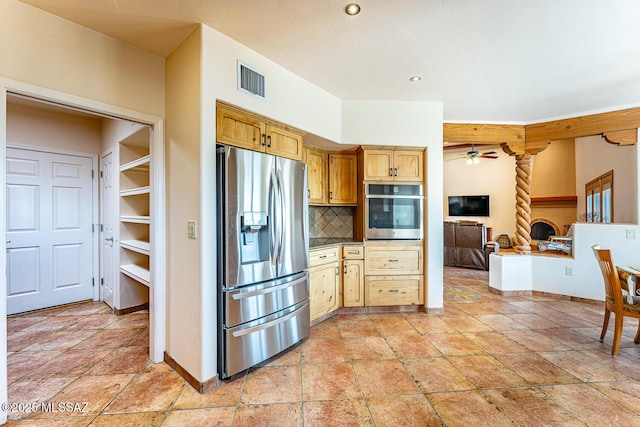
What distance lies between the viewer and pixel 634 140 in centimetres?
363

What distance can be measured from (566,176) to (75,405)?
10.3 metres

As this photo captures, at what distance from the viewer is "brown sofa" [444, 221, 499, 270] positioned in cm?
605

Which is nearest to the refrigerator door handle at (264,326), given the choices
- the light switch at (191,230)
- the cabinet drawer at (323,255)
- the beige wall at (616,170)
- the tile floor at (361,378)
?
the tile floor at (361,378)

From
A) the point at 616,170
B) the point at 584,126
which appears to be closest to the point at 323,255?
the point at 584,126

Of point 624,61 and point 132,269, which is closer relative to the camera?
point 624,61

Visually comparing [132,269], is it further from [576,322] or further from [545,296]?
[545,296]

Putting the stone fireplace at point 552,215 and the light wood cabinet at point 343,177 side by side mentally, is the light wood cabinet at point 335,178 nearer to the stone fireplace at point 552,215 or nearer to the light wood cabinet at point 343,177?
the light wood cabinet at point 343,177

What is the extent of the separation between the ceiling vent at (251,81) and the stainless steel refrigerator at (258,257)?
1.79 ft

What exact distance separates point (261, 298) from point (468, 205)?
792cm

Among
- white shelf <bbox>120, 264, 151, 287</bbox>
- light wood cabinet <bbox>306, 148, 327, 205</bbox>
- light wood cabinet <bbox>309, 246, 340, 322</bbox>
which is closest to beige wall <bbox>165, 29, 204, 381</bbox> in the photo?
white shelf <bbox>120, 264, 151, 287</bbox>

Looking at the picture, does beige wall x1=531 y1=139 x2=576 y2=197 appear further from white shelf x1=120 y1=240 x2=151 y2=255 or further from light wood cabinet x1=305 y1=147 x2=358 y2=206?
white shelf x1=120 y1=240 x2=151 y2=255

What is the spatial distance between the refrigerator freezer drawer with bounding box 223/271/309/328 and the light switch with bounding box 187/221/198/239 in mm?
470

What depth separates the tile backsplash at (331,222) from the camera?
152 inches

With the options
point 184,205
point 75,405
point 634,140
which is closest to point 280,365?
point 75,405
